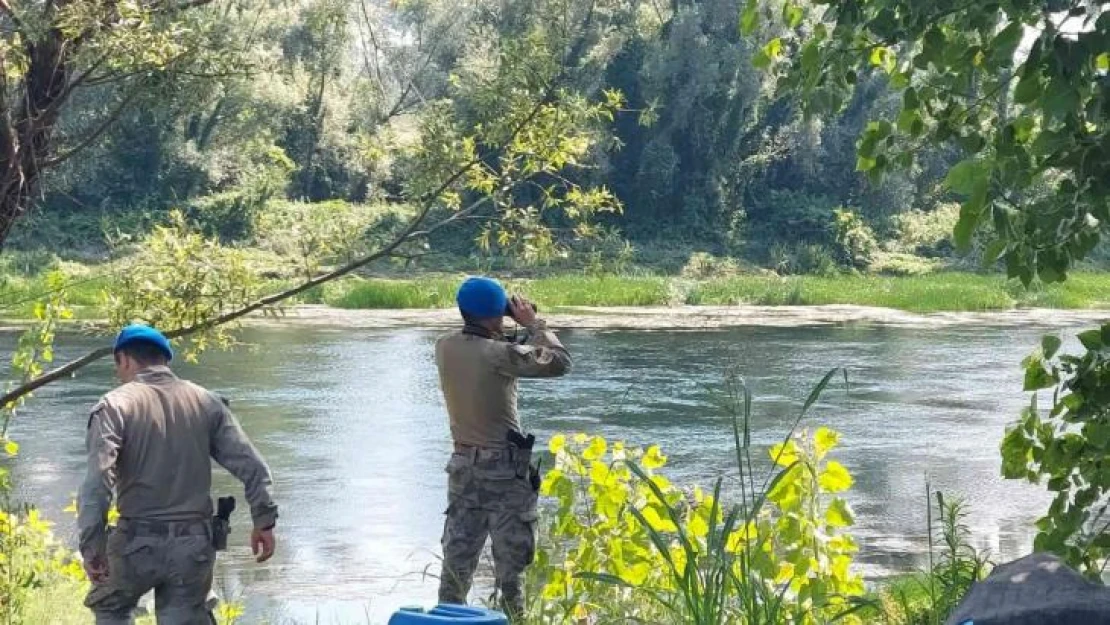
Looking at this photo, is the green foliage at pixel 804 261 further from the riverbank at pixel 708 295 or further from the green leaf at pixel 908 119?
the green leaf at pixel 908 119

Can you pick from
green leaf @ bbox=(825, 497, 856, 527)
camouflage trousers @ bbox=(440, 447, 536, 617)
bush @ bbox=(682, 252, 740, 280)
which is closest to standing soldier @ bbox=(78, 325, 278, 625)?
camouflage trousers @ bbox=(440, 447, 536, 617)

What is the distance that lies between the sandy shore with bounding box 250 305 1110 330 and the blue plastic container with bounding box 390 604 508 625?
32.2m

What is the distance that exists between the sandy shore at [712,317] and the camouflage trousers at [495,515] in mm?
28503

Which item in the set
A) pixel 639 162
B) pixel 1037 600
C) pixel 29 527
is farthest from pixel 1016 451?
pixel 639 162

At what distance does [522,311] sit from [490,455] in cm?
59

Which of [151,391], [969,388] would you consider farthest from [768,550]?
[969,388]

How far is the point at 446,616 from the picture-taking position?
9.17 ft

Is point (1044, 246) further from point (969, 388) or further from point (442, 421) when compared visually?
point (969, 388)

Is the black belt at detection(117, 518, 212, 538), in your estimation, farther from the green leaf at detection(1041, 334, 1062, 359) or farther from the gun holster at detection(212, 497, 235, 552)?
the green leaf at detection(1041, 334, 1062, 359)

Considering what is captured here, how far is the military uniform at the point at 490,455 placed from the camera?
258 inches

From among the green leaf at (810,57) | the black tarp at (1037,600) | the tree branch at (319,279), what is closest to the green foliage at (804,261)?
the tree branch at (319,279)

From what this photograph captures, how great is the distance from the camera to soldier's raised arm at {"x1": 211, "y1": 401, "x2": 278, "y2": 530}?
18.9 ft

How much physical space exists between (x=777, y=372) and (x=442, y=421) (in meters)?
7.00

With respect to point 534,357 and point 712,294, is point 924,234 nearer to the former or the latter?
point 712,294
